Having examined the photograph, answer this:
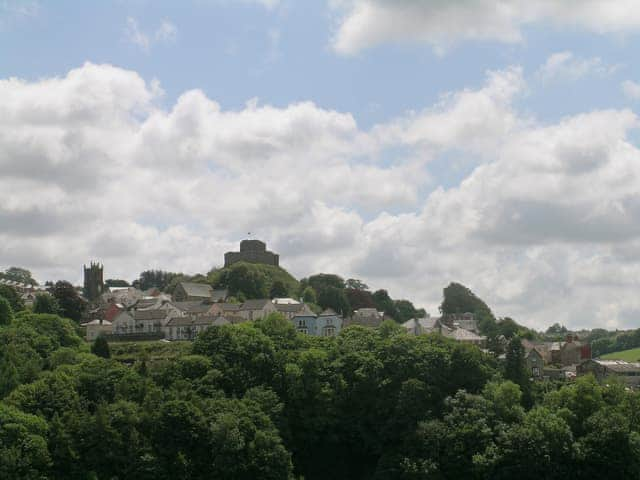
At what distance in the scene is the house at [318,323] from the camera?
332ft

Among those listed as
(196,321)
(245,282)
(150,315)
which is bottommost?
(196,321)

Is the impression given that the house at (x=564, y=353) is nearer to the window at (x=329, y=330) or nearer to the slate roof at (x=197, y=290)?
the window at (x=329, y=330)

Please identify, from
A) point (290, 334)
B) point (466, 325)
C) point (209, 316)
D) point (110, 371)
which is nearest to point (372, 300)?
point (466, 325)

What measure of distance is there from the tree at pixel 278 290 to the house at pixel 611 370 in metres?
49.6

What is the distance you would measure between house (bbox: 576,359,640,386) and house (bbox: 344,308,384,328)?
27.5 meters

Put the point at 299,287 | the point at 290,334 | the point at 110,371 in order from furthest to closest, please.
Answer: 1. the point at 299,287
2. the point at 290,334
3. the point at 110,371

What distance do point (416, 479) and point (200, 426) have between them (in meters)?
13.9

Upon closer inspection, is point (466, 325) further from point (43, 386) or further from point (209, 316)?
point (43, 386)

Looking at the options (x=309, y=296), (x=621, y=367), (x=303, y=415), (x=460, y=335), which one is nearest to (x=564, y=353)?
(x=621, y=367)

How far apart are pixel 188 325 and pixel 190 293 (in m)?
26.9

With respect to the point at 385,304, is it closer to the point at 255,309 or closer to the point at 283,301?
the point at 283,301

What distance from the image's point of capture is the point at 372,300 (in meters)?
128

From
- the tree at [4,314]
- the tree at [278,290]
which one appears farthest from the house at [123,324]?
the tree at [278,290]

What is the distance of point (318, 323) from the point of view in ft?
336
